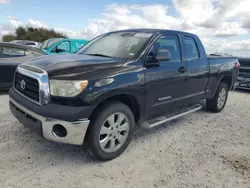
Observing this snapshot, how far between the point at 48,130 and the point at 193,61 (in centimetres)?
296

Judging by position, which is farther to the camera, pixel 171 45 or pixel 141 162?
pixel 171 45

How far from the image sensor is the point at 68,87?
9.04 ft

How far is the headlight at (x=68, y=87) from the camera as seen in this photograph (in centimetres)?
275

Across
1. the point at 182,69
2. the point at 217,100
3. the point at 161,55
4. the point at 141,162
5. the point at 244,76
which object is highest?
the point at 161,55

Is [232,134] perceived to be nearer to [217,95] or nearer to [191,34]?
[217,95]

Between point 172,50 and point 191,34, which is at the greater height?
point 191,34

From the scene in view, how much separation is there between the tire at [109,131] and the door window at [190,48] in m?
1.85

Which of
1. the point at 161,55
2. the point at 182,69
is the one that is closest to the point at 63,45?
the point at 182,69

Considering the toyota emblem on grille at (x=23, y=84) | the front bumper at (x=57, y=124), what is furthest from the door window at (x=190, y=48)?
the toyota emblem on grille at (x=23, y=84)

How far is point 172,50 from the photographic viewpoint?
4078 millimetres

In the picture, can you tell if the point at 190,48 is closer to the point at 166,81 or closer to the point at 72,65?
the point at 166,81

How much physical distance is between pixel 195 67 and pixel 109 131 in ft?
7.51

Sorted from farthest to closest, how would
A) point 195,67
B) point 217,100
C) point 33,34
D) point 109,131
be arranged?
point 33,34 < point 217,100 < point 195,67 < point 109,131

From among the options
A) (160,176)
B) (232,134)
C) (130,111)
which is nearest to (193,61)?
(232,134)
